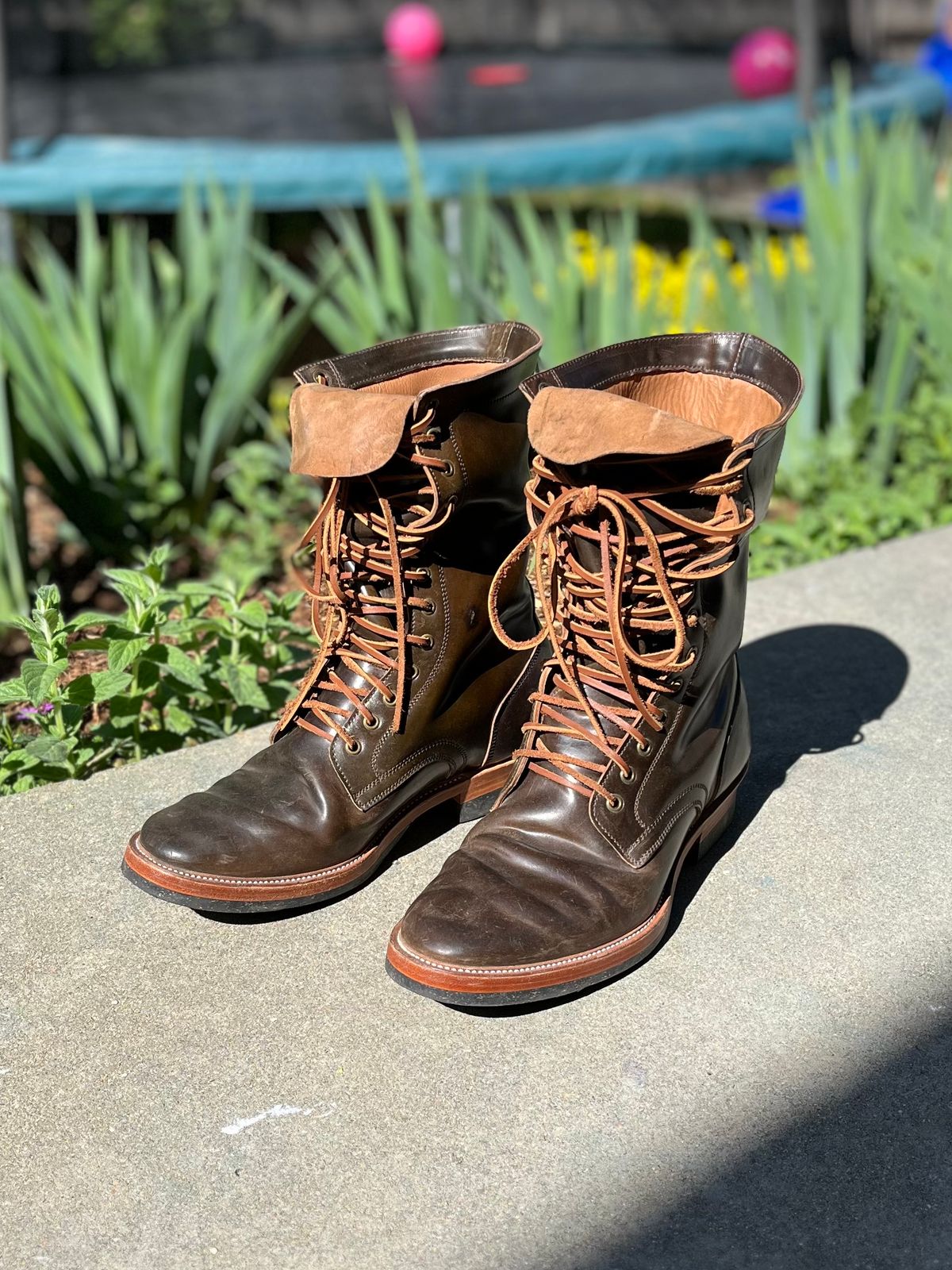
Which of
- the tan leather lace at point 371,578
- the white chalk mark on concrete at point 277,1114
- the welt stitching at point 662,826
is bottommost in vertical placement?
the white chalk mark on concrete at point 277,1114

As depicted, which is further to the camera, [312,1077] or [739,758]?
[739,758]

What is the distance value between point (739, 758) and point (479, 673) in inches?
11.6

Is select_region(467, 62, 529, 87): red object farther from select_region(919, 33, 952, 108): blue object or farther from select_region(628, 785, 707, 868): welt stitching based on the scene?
select_region(628, 785, 707, 868): welt stitching

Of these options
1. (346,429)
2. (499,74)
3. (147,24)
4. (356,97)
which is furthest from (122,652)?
(147,24)

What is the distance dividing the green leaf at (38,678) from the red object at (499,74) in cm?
644

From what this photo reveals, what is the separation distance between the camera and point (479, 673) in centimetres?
145

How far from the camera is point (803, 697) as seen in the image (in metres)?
1.76

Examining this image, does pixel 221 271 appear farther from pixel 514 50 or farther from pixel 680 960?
pixel 514 50

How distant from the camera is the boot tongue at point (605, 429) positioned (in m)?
1.17

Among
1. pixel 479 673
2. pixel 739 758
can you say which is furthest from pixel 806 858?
pixel 479 673

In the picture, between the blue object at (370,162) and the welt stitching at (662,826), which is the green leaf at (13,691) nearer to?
the welt stitching at (662,826)

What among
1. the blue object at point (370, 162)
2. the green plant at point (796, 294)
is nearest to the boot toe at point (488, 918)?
the green plant at point (796, 294)

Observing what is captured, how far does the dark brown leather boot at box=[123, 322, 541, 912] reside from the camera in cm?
129

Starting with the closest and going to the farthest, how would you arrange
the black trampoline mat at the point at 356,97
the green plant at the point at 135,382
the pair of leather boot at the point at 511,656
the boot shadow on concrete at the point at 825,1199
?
the boot shadow on concrete at the point at 825,1199, the pair of leather boot at the point at 511,656, the green plant at the point at 135,382, the black trampoline mat at the point at 356,97
